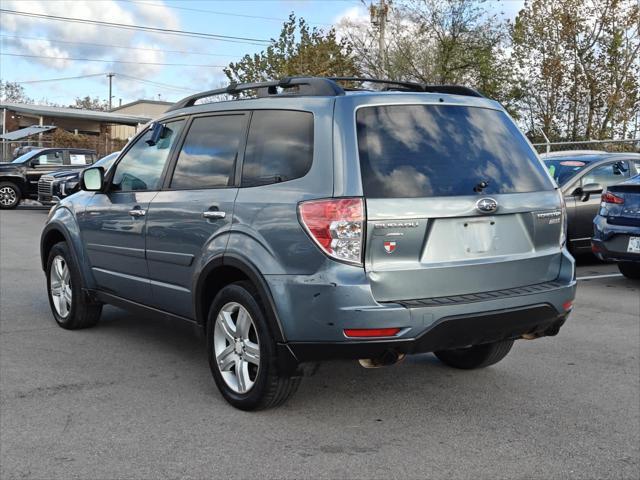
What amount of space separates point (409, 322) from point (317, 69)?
30400mm

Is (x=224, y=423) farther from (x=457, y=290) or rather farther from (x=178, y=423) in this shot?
(x=457, y=290)

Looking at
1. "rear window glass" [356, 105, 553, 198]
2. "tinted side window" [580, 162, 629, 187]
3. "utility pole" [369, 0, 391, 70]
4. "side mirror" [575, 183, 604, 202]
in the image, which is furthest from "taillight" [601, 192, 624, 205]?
"utility pole" [369, 0, 391, 70]

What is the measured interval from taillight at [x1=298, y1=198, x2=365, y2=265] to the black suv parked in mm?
20756

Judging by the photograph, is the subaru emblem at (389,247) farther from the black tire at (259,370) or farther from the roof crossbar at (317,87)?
the roof crossbar at (317,87)

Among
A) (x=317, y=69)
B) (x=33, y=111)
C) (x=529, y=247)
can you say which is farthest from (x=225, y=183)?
(x=33, y=111)

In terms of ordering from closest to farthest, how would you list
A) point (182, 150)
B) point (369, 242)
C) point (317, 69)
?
point (369, 242) < point (182, 150) < point (317, 69)

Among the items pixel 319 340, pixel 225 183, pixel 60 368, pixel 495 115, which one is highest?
pixel 495 115

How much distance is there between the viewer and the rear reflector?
12.5 ft

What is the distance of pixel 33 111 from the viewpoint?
45531 mm

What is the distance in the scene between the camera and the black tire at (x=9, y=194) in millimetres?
22625

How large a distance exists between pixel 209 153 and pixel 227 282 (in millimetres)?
878

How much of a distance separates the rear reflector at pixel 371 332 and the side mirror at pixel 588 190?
700 centimetres

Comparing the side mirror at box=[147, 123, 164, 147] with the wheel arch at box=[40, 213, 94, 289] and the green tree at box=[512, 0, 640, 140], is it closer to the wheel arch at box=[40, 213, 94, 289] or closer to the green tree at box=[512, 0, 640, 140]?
the wheel arch at box=[40, 213, 94, 289]

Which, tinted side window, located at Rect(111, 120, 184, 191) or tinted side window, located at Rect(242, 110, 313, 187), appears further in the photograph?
tinted side window, located at Rect(111, 120, 184, 191)
